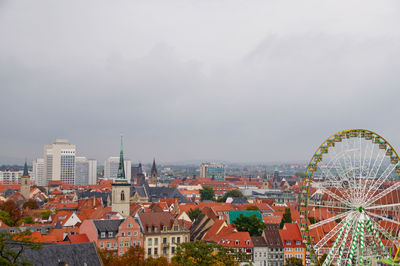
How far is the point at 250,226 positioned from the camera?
93625 millimetres

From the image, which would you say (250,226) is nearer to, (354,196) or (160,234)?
(160,234)

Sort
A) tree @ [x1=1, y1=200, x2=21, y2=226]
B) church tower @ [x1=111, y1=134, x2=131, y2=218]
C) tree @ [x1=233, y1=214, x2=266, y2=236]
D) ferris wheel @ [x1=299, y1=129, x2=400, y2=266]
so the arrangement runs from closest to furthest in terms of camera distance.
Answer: ferris wheel @ [x1=299, y1=129, x2=400, y2=266], tree @ [x1=233, y1=214, x2=266, y2=236], church tower @ [x1=111, y1=134, x2=131, y2=218], tree @ [x1=1, y1=200, x2=21, y2=226]

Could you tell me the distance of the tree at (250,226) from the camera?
9338 cm

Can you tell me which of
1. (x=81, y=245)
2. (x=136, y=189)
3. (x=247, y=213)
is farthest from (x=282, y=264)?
(x=136, y=189)

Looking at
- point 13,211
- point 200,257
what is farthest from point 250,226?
point 13,211

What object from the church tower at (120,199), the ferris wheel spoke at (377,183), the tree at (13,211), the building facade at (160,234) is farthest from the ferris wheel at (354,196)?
the tree at (13,211)

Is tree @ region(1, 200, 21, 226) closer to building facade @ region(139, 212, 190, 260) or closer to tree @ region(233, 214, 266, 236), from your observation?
building facade @ region(139, 212, 190, 260)

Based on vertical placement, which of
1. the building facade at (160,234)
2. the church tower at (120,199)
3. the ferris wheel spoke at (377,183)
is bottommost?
the building facade at (160,234)

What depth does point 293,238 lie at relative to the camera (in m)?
86.6

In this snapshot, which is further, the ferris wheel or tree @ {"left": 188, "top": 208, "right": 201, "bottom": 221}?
tree @ {"left": 188, "top": 208, "right": 201, "bottom": 221}

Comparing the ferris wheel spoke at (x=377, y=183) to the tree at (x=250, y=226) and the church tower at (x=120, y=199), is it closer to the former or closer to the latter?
the tree at (x=250, y=226)

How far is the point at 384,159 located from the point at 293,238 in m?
33.0

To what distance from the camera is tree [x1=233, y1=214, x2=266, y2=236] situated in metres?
93.4

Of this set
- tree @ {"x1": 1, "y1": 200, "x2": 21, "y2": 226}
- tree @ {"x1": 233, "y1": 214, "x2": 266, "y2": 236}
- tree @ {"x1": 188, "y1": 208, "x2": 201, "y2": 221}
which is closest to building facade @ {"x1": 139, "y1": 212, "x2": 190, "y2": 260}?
tree @ {"x1": 233, "y1": 214, "x2": 266, "y2": 236}
